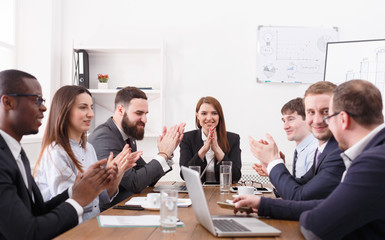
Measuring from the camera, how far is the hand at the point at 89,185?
62.5 inches

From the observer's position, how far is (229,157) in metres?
3.50

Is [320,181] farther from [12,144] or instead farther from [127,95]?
[127,95]

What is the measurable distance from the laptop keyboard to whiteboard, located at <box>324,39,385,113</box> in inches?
90.7

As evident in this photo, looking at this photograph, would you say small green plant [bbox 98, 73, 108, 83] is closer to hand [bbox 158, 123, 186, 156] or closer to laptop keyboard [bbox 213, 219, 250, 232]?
hand [bbox 158, 123, 186, 156]

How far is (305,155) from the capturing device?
294cm

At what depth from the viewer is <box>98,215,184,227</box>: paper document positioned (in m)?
1.55

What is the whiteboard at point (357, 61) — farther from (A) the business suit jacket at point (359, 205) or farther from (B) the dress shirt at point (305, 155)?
(A) the business suit jacket at point (359, 205)

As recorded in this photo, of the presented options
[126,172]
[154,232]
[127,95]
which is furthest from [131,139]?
[154,232]

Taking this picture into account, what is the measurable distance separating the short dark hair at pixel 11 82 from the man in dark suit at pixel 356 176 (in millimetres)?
1140

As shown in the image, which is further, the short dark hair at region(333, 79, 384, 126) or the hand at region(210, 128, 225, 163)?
the hand at region(210, 128, 225, 163)

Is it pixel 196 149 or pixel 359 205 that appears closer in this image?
pixel 359 205

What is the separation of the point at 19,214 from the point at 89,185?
33cm

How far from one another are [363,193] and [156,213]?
904 mm

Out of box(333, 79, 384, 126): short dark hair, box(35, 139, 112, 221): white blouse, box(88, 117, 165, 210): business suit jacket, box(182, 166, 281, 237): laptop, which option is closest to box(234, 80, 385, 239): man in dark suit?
box(333, 79, 384, 126): short dark hair
